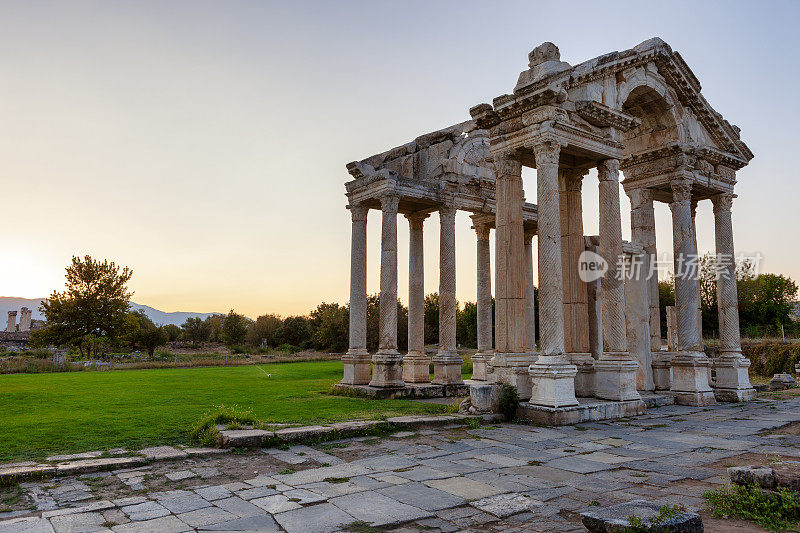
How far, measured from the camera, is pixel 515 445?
8.80 m

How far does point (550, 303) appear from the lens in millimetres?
11648

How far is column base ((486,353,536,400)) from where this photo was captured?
11930 millimetres

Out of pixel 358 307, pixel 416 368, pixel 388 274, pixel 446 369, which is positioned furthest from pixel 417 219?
pixel 446 369

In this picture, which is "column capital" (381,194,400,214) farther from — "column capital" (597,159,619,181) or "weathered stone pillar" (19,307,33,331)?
"weathered stone pillar" (19,307,33,331)

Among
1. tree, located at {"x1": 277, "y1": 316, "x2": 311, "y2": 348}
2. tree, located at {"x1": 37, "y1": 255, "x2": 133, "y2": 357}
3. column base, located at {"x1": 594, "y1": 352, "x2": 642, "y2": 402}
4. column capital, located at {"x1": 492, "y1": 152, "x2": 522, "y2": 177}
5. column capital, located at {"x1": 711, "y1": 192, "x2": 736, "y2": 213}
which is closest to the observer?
column base, located at {"x1": 594, "y1": 352, "x2": 642, "y2": 402}

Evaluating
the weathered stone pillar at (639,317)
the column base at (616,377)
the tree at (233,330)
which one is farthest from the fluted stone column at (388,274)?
the tree at (233,330)

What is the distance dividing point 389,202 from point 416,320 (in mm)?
4133

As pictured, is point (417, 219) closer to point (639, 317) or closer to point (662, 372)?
point (639, 317)

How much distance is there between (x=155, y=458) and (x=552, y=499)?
5.11m

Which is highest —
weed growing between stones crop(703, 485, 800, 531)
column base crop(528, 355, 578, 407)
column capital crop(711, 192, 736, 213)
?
column capital crop(711, 192, 736, 213)

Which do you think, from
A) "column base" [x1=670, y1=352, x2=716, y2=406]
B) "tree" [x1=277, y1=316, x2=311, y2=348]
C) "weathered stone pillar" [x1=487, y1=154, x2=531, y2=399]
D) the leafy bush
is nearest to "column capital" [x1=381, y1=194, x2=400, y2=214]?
"weathered stone pillar" [x1=487, y1=154, x2=531, y2=399]

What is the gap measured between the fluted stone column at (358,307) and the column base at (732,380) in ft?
33.6

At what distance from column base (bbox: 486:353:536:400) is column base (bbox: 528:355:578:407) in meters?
0.48

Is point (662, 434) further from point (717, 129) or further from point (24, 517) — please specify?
point (717, 129)
